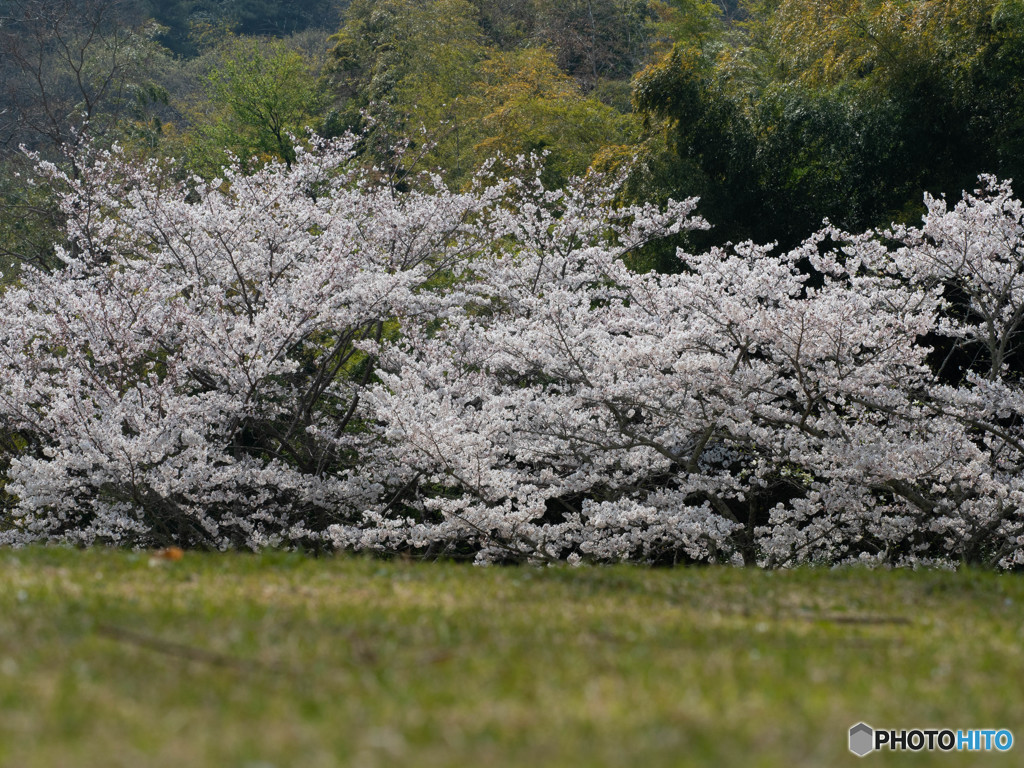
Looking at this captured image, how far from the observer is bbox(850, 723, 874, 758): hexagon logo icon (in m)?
3.50

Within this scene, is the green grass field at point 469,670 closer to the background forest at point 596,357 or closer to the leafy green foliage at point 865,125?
the background forest at point 596,357

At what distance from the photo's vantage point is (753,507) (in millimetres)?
12109

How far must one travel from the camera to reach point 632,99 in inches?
792

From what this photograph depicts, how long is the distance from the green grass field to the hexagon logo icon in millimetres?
47

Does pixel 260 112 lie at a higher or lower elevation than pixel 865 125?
higher

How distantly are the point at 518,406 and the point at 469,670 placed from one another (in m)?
7.86

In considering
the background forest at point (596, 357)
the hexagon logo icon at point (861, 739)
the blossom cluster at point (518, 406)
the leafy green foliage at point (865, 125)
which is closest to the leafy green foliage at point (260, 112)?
the leafy green foliage at point (865, 125)

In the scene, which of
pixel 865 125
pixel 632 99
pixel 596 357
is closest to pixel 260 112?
pixel 632 99

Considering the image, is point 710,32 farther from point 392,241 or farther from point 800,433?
point 800,433

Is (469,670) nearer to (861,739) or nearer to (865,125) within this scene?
(861,739)

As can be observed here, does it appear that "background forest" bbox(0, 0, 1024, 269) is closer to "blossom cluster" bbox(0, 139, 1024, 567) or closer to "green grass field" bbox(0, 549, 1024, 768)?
"blossom cluster" bbox(0, 139, 1024, 567)

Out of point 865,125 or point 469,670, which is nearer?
point 469,670

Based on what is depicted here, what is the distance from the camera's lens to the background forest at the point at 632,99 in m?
18.2

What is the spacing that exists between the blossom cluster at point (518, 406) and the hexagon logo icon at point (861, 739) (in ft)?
21.7
